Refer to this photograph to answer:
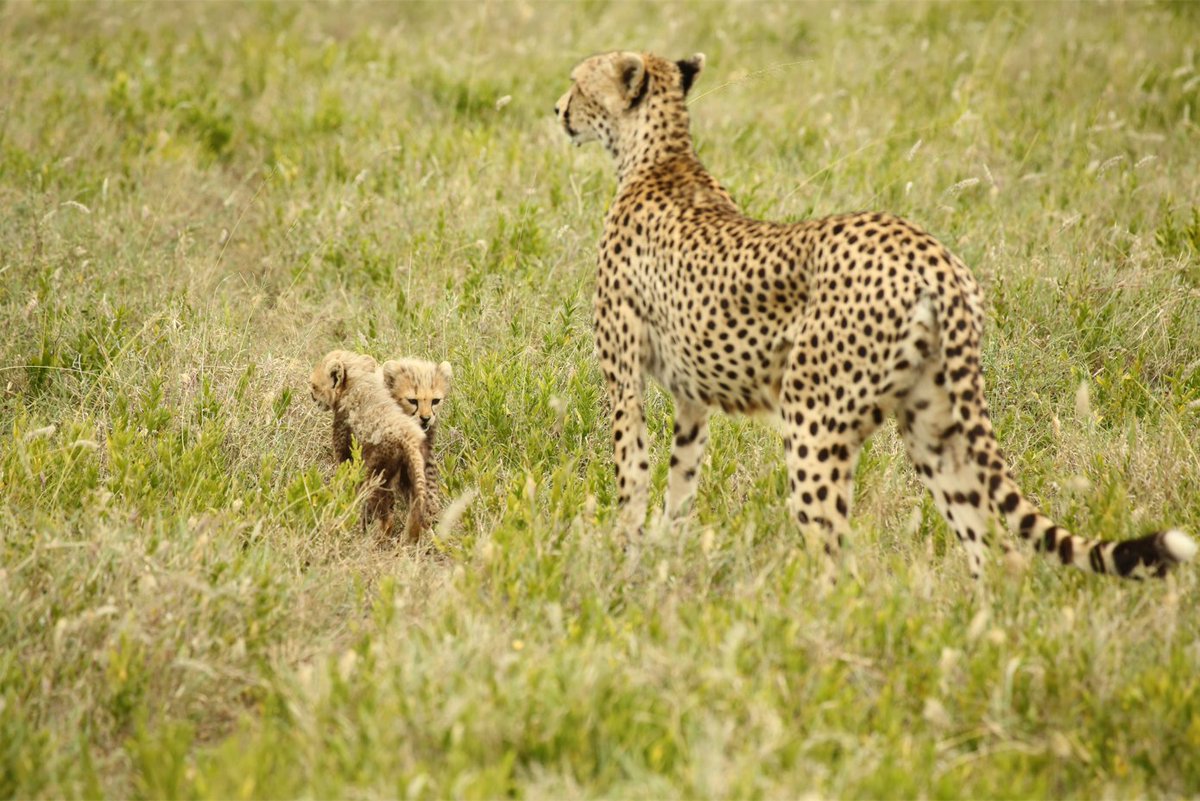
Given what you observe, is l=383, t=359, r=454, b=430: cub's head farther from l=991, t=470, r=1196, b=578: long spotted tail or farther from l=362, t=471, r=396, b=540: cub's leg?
l=991, t=470, r=1196, b=578: long spotted tail

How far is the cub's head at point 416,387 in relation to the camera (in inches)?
190

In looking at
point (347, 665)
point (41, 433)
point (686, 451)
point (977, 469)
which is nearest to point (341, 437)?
point (41, 433)

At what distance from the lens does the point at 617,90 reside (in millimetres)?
4684

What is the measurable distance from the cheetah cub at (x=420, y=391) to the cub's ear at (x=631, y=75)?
122 centimetres

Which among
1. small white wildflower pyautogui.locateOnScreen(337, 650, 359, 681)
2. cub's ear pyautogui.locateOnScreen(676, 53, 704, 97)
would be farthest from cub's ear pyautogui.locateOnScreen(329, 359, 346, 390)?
small white wildflower pyautogui.locateOnScreen(337, 650, 359, 681)

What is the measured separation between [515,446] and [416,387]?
0.44m

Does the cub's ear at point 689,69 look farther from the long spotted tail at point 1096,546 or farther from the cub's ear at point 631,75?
the long spotted tail at point 1096,546

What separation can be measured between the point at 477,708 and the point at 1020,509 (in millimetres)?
1572

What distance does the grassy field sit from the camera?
3.07 m

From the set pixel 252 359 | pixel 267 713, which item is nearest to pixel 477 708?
pixel 267 713

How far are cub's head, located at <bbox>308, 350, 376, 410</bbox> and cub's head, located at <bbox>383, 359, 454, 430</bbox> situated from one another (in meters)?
0.14

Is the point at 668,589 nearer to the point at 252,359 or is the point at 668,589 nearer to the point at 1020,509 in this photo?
the point at 1020,509

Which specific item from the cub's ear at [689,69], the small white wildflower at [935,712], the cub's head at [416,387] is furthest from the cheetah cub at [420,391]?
the small white wildflower at [935,712]

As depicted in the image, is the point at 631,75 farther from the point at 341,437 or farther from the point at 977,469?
the point at 977,469
